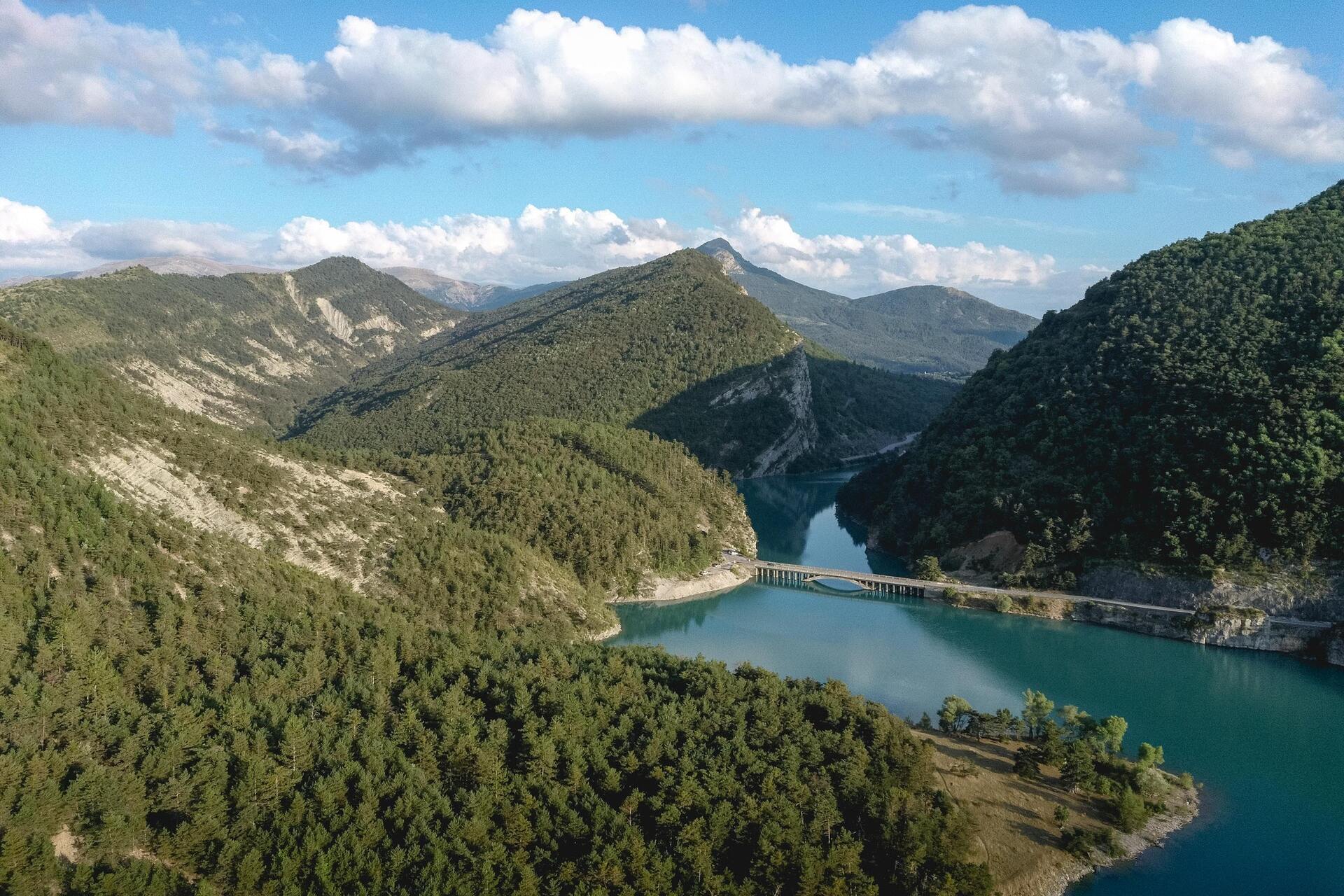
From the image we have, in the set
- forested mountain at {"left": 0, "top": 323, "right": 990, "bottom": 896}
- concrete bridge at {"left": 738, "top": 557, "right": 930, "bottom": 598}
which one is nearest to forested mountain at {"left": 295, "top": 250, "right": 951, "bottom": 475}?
concrete bridge at {"left": 738, "top": 557, "right": 930, "bottom": 598}

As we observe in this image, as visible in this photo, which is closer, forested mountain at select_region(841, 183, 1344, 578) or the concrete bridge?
forested mountain at select_region(841, 183, 1344, 578)

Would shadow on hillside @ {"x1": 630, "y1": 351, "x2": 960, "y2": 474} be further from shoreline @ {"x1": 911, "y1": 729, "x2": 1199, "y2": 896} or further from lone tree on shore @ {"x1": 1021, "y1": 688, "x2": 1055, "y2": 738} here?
shoreline @ {"x1": 911, "y1": 729, "x2": 1199, "y2": 896}

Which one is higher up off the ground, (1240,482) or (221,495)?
(1240,482)

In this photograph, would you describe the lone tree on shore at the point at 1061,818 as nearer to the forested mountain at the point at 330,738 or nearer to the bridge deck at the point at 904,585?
the forested mountain at the point at 330,738

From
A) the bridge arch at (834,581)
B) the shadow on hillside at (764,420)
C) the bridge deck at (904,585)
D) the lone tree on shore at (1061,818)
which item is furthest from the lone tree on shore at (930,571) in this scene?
A: the shadow on hillside at (764,420)

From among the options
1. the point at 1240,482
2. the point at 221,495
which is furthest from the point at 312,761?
the point at 1240,482

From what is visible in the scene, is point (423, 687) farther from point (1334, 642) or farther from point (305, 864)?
point (1334, 642)
